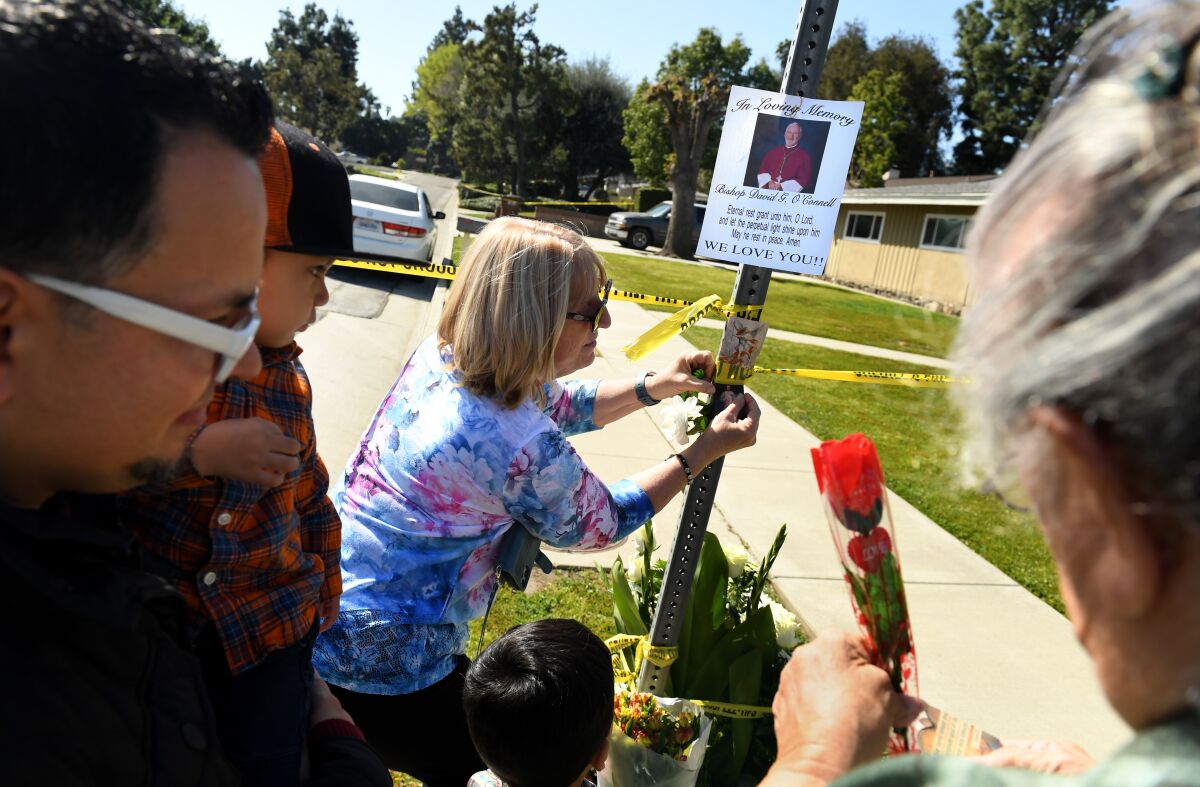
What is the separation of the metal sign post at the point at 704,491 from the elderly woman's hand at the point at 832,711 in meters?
1.15

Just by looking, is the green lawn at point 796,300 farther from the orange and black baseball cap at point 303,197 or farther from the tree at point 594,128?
the tree at point 594,128

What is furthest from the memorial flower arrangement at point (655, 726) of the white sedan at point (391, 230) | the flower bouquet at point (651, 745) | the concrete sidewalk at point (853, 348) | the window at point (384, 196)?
the window at point (384, 196)

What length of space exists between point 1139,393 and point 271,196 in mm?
1485

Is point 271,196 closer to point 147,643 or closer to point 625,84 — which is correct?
point 147,643

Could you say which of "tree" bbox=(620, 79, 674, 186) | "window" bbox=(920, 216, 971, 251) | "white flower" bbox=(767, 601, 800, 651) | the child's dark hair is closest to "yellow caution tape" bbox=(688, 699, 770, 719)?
"white flower" bbox=(767, 601, 800, 651)

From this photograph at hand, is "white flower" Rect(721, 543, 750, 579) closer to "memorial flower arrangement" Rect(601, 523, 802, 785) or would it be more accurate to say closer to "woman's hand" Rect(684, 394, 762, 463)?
"memorial flower arrangement" Rect(601, 523, 802, 785)

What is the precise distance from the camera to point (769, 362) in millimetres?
10055

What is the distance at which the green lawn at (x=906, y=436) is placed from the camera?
508 centimetres

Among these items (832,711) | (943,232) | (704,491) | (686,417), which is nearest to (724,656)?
(704,491)

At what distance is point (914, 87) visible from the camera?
4859cm

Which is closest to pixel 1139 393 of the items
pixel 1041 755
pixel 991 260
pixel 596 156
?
pixel 991 260

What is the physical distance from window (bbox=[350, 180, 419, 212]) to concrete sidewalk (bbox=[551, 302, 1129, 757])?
8950 millimetres

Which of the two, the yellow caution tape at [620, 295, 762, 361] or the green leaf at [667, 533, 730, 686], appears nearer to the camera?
the yellow caution tape at [620, 295, 762, 361]

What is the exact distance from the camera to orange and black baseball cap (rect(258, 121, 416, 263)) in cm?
160
